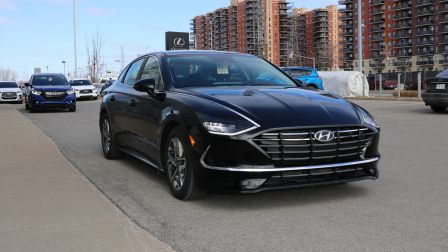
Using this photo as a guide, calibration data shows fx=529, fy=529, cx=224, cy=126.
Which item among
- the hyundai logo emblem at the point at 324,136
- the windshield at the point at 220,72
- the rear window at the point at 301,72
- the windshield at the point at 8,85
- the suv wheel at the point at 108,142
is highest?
the rear window at the point at 301,72

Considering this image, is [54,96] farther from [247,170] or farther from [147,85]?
[247,170]

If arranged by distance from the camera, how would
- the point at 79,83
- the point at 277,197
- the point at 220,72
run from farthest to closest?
the point at 79,83 < the point at 220,72 < the point at 277,197

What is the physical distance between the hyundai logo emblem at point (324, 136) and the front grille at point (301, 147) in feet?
0.08

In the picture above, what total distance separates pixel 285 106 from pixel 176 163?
49.1 inches

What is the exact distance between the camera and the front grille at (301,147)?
4.73m

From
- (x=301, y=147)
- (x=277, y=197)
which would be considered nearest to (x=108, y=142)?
(x=277, y=197)

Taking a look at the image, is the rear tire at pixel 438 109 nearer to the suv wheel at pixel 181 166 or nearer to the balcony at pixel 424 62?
the suv wheel at pixel 181 166

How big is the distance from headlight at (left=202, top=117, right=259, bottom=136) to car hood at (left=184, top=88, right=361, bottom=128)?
0.31 feet

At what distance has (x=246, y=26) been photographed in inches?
5320

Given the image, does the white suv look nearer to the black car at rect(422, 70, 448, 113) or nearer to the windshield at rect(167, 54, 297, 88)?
the black car at rect(422, 70, 448, 113)

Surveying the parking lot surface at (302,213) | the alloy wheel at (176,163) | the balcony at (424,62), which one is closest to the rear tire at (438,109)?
the parking lot surface at (302,213)

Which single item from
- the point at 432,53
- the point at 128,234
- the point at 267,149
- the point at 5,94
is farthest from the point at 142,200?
the point at 432,53

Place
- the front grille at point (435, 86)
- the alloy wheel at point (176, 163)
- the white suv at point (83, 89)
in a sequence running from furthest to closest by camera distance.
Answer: the white suv at point (83, 89) → the front grille at point (435, 86) → the alloy wheel at point (176, 163)

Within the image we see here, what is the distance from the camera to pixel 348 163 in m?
5.04
